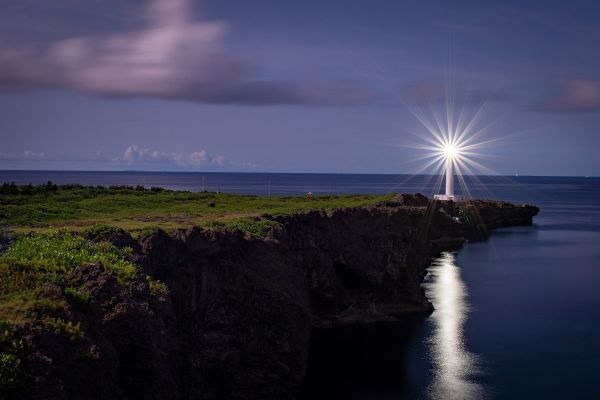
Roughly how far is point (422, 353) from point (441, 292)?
82.1 ft

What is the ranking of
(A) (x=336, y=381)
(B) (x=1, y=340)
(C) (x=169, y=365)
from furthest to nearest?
(A) (x=336, y=381) < (C) (x=169, y=365) < (B) (x=1, y=340)

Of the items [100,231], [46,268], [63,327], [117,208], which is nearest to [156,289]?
[46,268]

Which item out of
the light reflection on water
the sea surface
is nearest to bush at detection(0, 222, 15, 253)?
the sea surface

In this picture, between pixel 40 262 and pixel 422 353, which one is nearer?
pixel 40 262

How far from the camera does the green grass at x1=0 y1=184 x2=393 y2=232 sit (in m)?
39.8

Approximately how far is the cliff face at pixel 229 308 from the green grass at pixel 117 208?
3.97 m

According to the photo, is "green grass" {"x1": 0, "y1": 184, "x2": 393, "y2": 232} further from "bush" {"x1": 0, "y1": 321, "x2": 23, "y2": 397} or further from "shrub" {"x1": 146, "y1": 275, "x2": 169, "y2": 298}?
"bush" {"x1": 0, "y1": 321, "x2": 23, "y2": 397}

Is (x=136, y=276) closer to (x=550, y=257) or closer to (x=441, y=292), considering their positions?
(x=441, y=292)

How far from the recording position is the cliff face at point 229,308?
18422 millimetres

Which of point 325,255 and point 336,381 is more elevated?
point 325,255

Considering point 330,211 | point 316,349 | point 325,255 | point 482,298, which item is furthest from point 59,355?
point 482,298

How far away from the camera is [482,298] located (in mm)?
65812

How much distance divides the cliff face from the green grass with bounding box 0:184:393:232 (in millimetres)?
3968

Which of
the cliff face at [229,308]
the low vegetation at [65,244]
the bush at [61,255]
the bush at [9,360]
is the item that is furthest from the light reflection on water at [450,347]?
the bush at [9,360]
